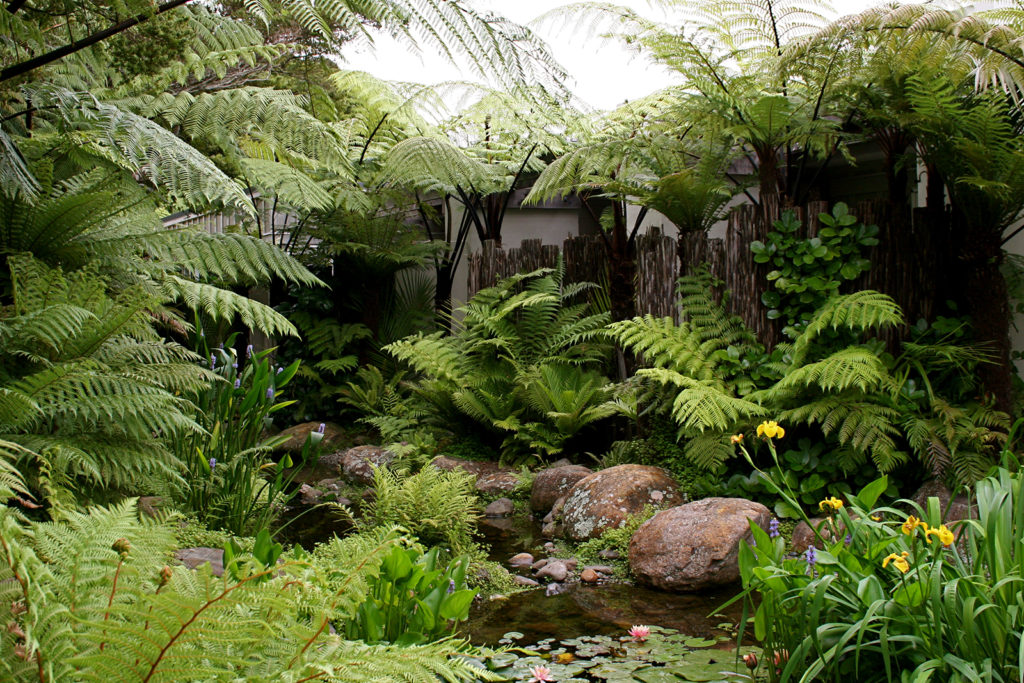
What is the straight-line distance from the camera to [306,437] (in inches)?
252

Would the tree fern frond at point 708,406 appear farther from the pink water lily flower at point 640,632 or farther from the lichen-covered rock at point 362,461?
the lichen-covered rock at point 362,461

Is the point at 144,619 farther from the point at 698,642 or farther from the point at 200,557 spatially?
the point at 698,642

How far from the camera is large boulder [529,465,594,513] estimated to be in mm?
4680

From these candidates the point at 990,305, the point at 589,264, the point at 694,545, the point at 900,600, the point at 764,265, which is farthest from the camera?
the point at 589,264

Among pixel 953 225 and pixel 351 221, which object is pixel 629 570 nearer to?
pixel 953 225

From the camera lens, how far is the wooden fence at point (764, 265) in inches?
165

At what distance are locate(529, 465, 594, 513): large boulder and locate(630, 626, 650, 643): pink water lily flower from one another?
1.88 metres

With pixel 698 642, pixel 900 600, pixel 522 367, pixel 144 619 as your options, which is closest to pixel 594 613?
pixel 698 642

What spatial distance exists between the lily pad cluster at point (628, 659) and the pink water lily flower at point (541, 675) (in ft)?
0.04

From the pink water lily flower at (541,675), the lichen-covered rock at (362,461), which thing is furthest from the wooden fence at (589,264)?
the pink water lily flower at (541,675)

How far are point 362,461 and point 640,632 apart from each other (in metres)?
3.54

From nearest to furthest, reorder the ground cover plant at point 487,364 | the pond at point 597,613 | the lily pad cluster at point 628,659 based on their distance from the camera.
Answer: the ground cover plant at point 487,364 < the lily pad cluster at point 628,659 < the pond at point 597,613

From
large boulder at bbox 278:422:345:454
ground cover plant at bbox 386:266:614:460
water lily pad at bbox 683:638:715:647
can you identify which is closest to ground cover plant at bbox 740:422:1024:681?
water lily pad at bbox 683:638:715:647

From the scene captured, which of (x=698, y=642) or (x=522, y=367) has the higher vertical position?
(x=522, y=367)
